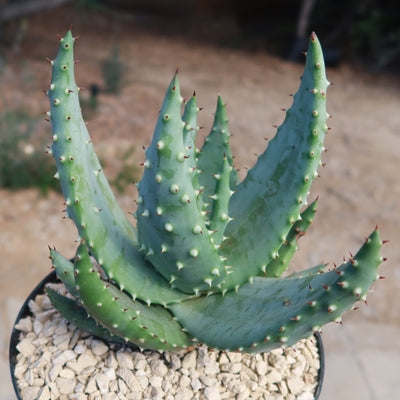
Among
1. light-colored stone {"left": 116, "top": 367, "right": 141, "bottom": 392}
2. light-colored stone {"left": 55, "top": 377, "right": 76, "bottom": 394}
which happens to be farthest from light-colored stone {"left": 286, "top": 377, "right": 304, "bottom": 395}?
light-colored stone {"left": 55, "top": 377, "right": 76, "bottom": 394}

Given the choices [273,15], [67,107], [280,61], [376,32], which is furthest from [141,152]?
[273,15]

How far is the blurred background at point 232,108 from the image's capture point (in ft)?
7.01

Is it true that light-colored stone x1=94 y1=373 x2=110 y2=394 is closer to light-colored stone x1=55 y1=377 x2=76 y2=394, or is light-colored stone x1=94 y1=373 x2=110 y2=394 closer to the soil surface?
light-colored stone x1=55 y1=377 x2=76 y2=394

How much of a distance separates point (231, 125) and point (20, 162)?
1.62 metres

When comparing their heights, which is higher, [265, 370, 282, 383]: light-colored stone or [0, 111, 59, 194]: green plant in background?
[265, 370, 282, 383]: light-colored stone

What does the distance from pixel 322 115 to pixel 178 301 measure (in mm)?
424

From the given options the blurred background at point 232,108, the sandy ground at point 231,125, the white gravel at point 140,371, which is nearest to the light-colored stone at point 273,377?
the white gravel at point 140,371

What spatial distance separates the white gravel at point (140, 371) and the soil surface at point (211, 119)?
1.16 meters

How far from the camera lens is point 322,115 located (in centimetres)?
77

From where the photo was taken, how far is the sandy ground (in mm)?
2309

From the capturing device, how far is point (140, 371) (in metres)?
0.93

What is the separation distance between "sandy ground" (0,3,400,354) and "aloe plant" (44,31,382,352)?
1316 millimetres

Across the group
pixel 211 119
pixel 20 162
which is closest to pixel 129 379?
pixel 20 162

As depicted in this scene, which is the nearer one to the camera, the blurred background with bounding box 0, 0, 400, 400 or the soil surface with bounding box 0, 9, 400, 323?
the blurred background with bounding box 0, 0, 400, 400
